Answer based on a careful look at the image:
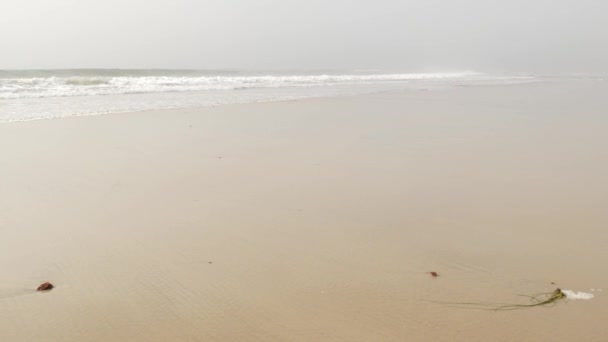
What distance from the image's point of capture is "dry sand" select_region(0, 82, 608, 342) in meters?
2.24

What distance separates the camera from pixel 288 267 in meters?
2.80

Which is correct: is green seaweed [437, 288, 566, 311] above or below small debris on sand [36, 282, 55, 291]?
below

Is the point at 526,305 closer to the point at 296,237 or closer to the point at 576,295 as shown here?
the point at 576,295

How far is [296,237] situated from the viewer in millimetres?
3266

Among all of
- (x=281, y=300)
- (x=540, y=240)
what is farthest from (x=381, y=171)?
(x=281, y=300)

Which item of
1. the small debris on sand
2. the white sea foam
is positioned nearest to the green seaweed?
the white sea foam

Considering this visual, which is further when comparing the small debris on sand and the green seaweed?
the small debris on sand

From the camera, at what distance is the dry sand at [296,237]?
2.24 meters

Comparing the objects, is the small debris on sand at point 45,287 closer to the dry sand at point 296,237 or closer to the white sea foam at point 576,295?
the dry sand at point 296,237

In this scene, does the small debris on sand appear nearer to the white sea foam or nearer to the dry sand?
the dry sand

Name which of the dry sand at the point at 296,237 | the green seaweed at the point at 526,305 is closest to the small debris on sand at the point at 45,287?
the dry sand at the point at 296,237

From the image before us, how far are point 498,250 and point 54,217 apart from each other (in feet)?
10.7

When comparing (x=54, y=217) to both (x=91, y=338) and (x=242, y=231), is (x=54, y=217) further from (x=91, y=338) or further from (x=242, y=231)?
(x=91, y=338)

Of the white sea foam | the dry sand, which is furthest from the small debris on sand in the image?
the white sea foam
